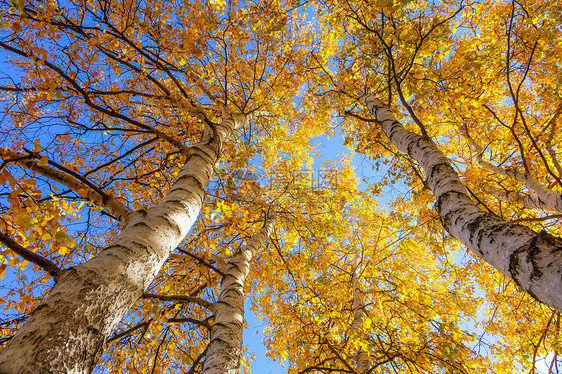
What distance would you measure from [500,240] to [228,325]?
256cm

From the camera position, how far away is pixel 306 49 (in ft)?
23.1

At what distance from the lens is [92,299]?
1103 millimetres

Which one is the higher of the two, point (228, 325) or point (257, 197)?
point (257, 197)

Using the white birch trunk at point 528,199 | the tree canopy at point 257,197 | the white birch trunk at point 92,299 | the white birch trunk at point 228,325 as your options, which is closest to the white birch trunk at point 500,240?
the tree canopy at point 257,197

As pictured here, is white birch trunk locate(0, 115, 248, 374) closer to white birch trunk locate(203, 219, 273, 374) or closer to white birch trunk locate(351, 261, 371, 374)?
white birch trunk locate(203, 219, 273, 374)

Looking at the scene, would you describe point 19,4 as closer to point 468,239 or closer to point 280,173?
point 468,239

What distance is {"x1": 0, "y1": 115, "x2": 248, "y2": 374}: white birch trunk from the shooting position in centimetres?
86

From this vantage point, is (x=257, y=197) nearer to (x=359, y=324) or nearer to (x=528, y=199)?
(x=359, y=324)

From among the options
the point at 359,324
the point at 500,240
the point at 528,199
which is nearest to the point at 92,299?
the point at 500,240

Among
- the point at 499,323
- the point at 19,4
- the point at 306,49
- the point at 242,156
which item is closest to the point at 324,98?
the point at 306,49

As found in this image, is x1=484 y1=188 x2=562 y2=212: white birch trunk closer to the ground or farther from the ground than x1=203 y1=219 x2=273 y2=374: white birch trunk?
farther from the ground

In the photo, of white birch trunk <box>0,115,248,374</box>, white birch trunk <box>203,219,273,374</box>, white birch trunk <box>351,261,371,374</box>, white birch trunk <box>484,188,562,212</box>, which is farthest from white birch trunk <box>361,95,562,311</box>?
white birch trunk <box>484,188,562,212</box>

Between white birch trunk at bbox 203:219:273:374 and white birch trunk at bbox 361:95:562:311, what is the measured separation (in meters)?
2.37

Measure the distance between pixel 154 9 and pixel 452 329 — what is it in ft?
25.6
